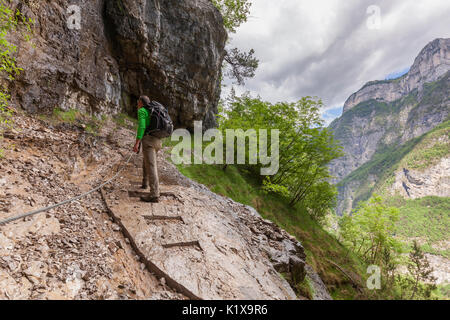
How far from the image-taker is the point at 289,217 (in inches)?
552

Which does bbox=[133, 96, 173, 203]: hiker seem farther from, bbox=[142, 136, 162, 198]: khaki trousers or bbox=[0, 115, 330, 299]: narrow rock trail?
bbox=[0, 115, 330, 299]: narrow rock trail

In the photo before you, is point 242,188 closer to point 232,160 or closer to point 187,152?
point 232,160

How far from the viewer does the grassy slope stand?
10156 mm

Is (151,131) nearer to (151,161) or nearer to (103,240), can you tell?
(151,161)

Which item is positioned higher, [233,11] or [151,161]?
[233,11]

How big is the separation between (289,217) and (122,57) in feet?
56.0

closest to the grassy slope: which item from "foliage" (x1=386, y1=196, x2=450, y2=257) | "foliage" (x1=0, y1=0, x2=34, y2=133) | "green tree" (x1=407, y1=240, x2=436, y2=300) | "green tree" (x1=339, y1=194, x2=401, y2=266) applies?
"green tree" (x1=339, y1=194, x2=401, y2=266)

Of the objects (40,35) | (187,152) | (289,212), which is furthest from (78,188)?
(289,212)

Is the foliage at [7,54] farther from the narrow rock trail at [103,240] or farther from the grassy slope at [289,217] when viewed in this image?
the grassy slope at [289,217]

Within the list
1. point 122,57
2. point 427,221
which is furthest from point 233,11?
point 427,221

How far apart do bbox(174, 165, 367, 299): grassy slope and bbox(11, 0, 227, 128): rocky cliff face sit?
6.51 m

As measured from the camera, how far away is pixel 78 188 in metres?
4.38

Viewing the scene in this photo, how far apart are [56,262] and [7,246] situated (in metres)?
0.58
